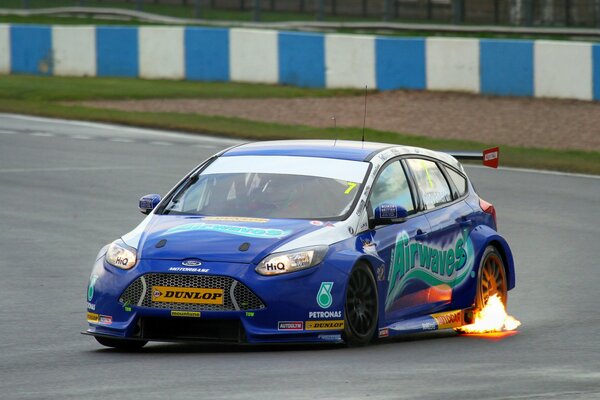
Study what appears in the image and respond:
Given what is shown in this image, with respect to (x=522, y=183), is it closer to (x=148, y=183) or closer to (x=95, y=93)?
(x=148, y=183)

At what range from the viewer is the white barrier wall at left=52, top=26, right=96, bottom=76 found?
3466 centimetres

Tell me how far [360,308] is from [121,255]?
1.53 m

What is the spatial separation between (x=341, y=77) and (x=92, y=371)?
24304 millimetres

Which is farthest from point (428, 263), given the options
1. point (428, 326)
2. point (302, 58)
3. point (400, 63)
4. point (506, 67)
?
point (302, 58)

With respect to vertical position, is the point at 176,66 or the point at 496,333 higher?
the point at 176,66

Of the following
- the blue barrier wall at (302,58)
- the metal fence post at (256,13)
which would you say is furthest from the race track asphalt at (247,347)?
the metal fence post at (256,13)

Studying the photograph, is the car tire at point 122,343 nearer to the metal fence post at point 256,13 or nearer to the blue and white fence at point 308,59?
the blue and white fence at point 308,59

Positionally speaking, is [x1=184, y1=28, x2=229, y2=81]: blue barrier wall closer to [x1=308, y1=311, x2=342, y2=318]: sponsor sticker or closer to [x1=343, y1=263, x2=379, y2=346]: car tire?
[x1=343, y1=263, x2=379, y2=346]: car tire

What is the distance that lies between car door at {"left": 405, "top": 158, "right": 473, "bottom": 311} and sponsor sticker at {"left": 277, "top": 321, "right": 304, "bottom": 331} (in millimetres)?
1518

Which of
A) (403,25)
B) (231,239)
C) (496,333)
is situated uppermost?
(403,25)

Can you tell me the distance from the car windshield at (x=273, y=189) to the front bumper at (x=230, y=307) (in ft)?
2.74

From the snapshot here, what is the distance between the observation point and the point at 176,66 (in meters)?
34.7

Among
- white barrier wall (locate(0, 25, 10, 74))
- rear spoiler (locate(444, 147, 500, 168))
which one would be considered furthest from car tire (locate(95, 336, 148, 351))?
white barrier wall (locate(0, 25, 10, 74))

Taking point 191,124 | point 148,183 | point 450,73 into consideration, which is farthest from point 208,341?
point 450,73
